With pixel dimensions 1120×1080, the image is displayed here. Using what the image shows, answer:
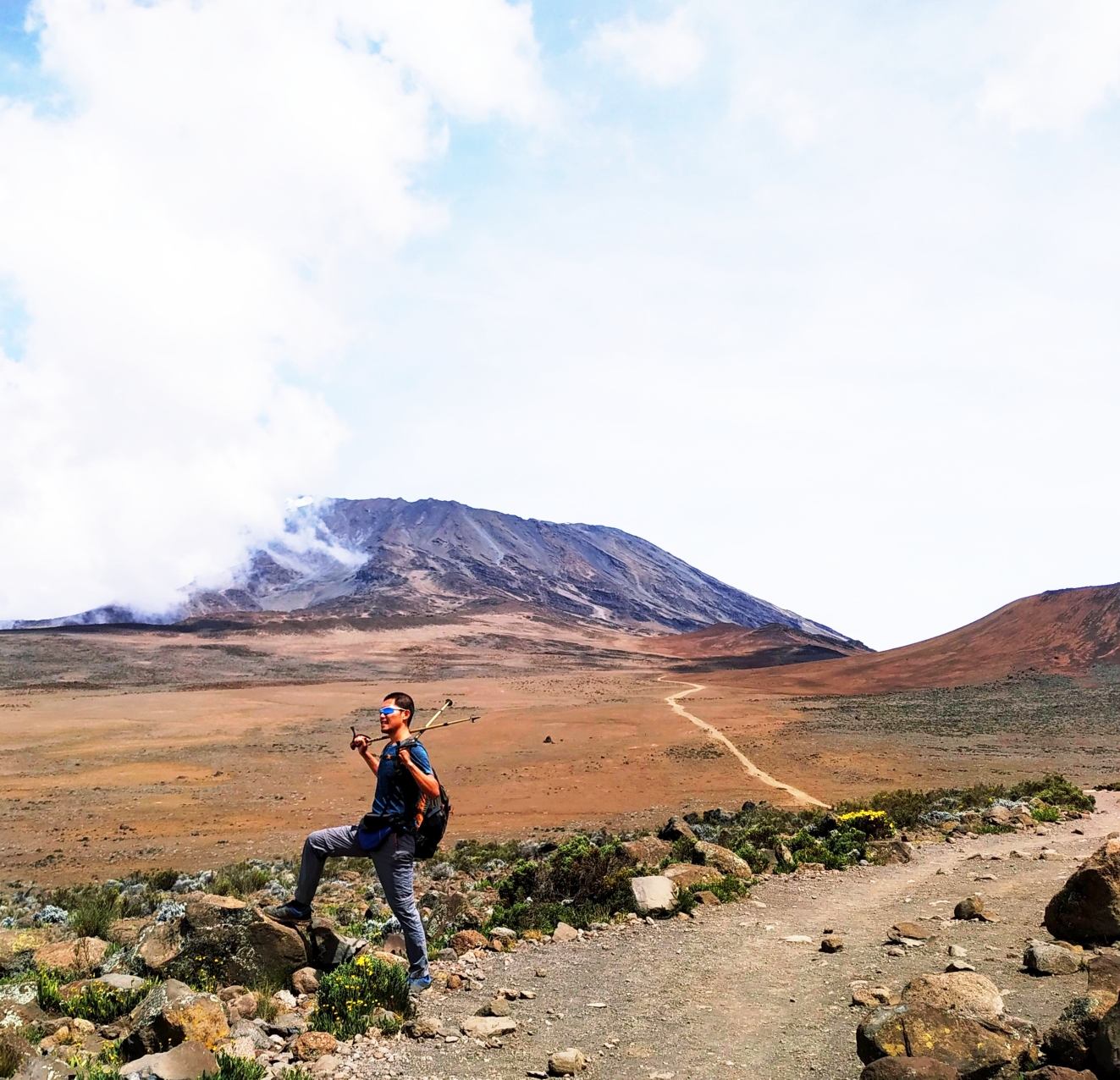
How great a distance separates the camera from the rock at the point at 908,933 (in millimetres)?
6770

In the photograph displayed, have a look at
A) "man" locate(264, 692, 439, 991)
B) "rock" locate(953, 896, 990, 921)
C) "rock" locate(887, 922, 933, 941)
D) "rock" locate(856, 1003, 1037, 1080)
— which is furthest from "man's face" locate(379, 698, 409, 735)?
"rock" locate(953, 896, 990, 921)

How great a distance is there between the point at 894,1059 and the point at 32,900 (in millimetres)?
14139

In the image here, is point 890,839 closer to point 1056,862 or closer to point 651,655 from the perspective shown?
point 1056,862

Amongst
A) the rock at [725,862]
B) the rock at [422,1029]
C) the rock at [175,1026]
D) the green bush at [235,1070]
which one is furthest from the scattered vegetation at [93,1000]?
the rock at [725,862]

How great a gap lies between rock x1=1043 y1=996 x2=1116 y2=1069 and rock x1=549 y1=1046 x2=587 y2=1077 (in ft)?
8.20

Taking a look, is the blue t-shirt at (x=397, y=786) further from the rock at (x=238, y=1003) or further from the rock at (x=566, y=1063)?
the rock at (x=566, y=1063)

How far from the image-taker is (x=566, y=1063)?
4.74 m

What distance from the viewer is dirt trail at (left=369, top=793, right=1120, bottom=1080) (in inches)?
191

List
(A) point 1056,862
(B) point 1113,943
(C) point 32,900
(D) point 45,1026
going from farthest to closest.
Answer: (C) point 32,900 < (A) point 1056,862 < (B) point 1113,943 < (D) point 45,1026

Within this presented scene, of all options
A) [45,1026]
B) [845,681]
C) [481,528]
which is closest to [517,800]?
[45,1026]

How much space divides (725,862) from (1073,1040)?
6239 mm

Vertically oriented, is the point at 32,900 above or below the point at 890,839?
below

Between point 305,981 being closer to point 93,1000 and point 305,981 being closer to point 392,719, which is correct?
point 93,1000

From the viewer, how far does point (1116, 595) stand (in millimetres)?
64562
